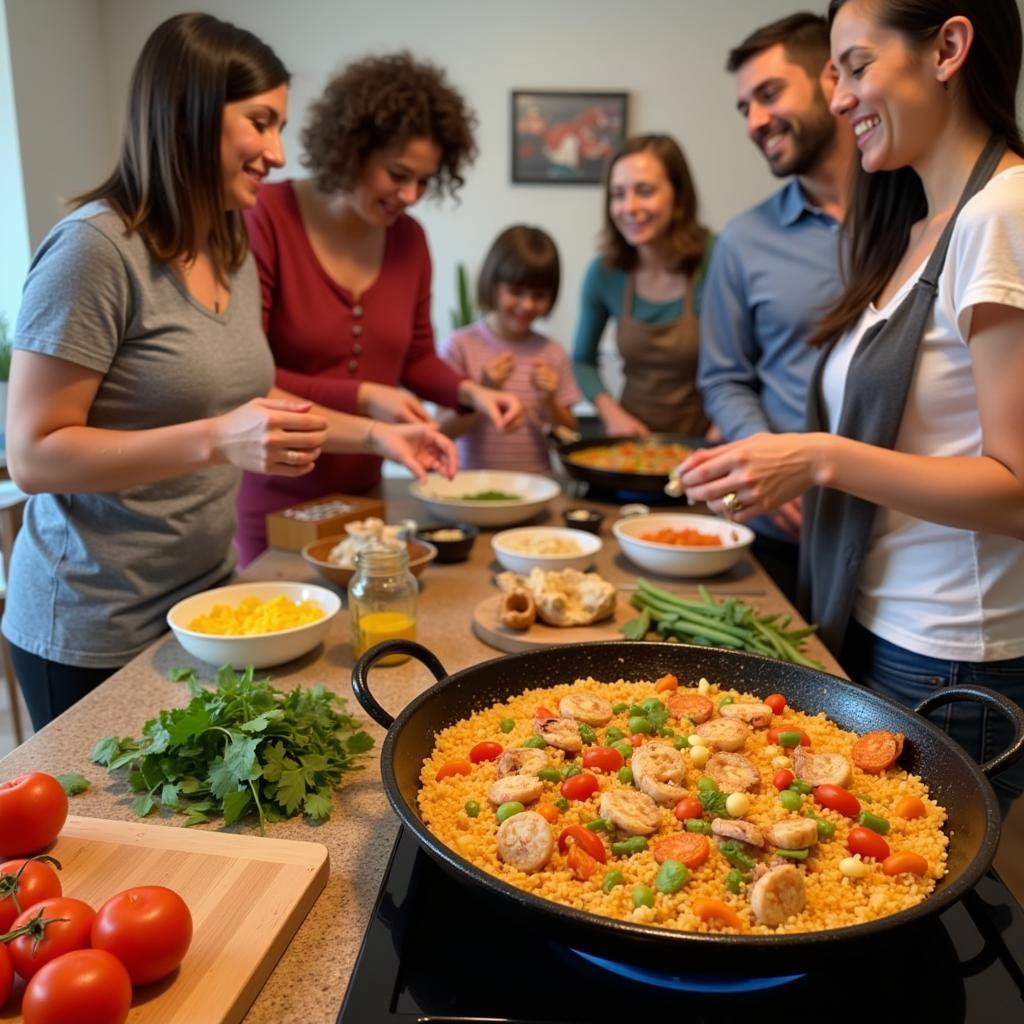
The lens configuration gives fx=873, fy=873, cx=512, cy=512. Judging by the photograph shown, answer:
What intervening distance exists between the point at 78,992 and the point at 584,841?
1.55 feet

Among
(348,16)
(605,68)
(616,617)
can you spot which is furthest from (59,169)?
(616,617)

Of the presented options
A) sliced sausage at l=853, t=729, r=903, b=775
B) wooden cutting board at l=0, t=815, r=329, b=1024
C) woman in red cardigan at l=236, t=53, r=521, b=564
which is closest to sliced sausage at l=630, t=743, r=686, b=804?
sliced sausage at l=853, t=729, r=903, b=775

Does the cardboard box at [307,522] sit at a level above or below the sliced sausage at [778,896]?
below

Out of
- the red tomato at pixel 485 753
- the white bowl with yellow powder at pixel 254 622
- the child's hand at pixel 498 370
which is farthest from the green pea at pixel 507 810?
the child's hand at pixel 498 370

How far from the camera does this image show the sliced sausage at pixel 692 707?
3.88ft

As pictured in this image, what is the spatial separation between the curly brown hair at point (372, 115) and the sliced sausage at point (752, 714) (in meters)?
1.70

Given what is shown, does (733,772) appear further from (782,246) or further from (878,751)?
(782,246)

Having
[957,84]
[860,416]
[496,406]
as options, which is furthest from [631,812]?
[496,406]

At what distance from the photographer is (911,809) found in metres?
0.97

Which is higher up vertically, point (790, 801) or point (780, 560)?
point (790, 801)

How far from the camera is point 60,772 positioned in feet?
3.75

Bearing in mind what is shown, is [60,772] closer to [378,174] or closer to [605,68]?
[378,174]

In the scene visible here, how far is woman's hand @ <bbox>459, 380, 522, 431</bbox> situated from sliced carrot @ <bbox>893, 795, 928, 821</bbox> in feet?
5.72

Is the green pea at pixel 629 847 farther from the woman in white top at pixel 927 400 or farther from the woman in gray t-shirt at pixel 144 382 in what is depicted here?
the woman in gray t-shirt at pixel 144 382
